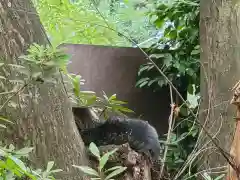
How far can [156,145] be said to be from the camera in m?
1.29

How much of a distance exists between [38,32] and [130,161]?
16.4 inches

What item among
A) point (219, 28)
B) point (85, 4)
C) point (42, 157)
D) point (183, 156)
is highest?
point (85, 4)

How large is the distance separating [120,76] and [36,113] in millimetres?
1285

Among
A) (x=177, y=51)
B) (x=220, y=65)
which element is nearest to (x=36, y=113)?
(x=220, y=65)

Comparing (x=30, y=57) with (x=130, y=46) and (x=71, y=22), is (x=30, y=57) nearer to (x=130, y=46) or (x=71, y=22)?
(x=71, y=22)

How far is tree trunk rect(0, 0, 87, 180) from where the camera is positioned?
95 cm

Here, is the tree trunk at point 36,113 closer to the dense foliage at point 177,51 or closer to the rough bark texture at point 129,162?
the rough bark texture at point 129,162

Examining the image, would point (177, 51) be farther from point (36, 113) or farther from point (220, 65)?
point (36, 113)

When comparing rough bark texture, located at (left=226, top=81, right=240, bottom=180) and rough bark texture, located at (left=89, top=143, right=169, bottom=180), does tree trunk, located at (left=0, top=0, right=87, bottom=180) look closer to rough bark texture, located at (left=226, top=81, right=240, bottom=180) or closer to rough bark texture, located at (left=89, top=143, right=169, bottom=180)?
rough bark texture, located at (left=89, top=143, right=169, bottom=180)

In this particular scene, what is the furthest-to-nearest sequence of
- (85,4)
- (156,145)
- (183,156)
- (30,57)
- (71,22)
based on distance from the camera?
(85,4) < (183,156) < (156,145) < (71,22) < (30,57)

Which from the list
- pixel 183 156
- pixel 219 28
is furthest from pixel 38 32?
pixel 183 156

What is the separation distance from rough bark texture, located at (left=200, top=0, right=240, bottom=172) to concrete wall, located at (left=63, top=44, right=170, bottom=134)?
2.82 ft

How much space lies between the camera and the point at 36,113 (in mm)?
967

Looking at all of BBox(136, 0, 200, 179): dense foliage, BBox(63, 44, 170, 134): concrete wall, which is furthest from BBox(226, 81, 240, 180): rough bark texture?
BBox(63, 44, 170, 134): concrete wall
